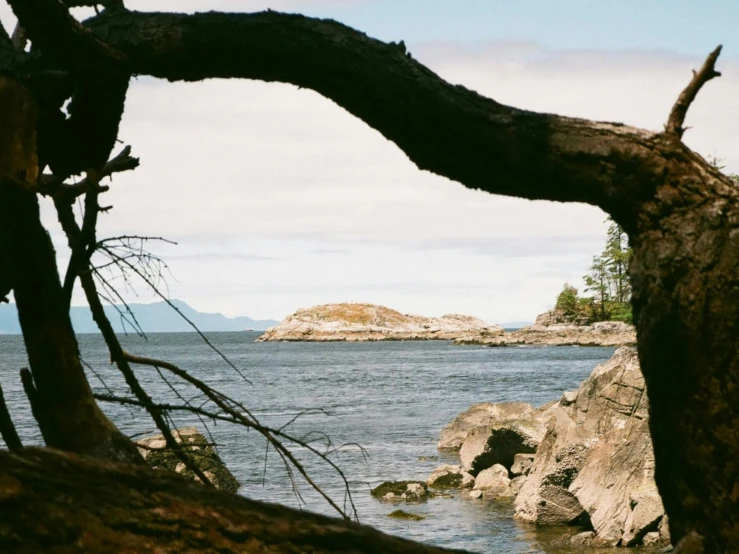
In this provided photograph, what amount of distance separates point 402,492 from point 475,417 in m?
10.3

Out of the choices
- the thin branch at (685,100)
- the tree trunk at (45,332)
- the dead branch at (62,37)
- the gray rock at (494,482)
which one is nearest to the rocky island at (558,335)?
the gray rock at (494,482)

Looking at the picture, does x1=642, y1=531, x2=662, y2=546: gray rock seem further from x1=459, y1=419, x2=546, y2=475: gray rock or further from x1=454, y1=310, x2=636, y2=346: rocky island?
x1=454, y1=310, x2=636, y2=346: rocky island

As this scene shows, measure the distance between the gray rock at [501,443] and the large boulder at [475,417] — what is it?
6.20 m

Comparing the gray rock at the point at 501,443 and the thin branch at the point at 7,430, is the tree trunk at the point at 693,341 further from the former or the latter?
the gray rock at the point at 501,443

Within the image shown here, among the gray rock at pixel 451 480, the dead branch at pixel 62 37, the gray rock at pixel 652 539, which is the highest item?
the dead branch at pixel 62 37

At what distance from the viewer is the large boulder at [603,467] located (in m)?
15.2

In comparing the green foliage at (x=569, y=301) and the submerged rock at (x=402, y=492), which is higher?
the green foliage at (x=569, y=301)

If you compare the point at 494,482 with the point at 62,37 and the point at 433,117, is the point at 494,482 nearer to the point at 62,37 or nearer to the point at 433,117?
the point at 433,117

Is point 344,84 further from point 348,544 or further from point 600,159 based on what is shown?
point 348,544

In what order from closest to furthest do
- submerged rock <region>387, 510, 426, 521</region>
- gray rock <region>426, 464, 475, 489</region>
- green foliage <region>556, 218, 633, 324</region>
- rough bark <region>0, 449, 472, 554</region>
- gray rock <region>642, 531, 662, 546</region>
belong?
rough bark <region>0, 449, 472, 554</region>
gray rock <region>642, 531, 662, 546</region>
submerged rock <region>387, 510, 426, 521</region>
gray rock <region>426, 464, 475, 489</region>
green foliage <region>556, 218, 633, 324</region>

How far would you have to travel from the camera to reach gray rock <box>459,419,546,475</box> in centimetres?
2395

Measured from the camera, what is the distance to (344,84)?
3160 mm

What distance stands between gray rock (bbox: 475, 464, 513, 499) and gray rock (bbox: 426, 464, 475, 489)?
1.06 ft

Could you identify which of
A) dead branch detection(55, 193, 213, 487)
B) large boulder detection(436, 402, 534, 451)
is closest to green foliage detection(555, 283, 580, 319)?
large boulder detection(436, 402, 534, 451)
